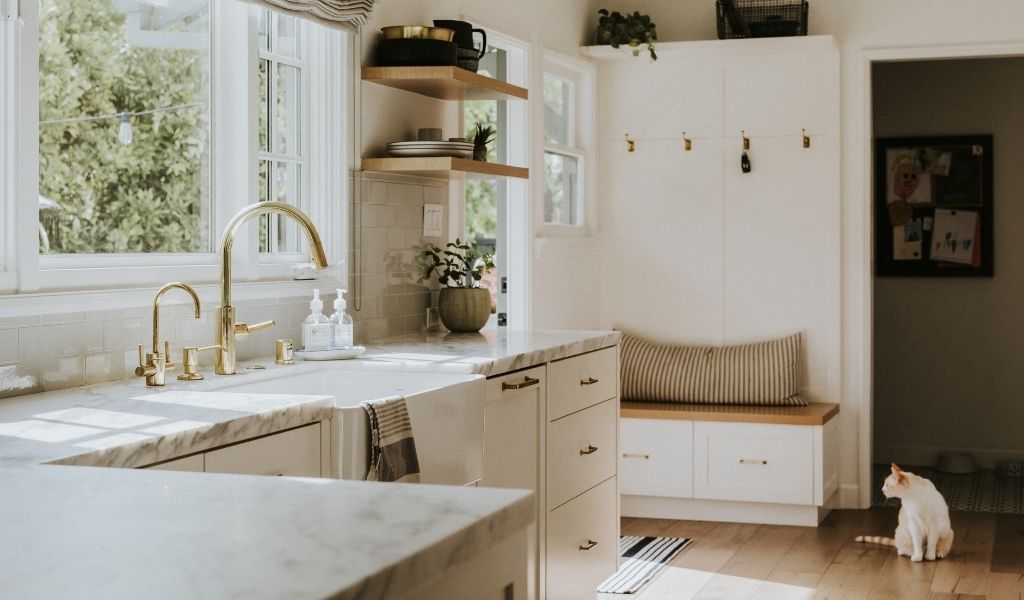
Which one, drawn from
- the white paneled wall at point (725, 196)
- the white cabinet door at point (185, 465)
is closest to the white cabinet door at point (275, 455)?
the white cabinet door at point (185, 465)

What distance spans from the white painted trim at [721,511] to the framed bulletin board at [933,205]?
72.0 inches

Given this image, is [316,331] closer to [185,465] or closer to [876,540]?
[185,465]

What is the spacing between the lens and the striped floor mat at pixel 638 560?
403cm

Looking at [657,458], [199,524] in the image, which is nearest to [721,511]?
[657,458]

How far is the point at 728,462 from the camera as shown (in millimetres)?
4969

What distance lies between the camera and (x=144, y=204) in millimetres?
2832

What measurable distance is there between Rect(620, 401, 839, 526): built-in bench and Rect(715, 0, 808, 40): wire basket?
5.54 ft

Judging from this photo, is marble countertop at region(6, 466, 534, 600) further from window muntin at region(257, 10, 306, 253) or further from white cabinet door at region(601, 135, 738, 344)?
white cabinet door at region(601, 135, 738, 344)

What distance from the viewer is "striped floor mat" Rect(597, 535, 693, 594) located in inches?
159

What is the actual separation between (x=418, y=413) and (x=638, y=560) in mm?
2177

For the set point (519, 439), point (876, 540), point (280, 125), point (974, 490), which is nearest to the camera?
point (519, 439)

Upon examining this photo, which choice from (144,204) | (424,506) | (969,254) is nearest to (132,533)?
(424,506)

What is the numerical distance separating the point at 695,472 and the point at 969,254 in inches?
91.0

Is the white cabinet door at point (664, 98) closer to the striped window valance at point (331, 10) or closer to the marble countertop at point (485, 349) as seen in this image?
the marble countertop at point (485, 349)
